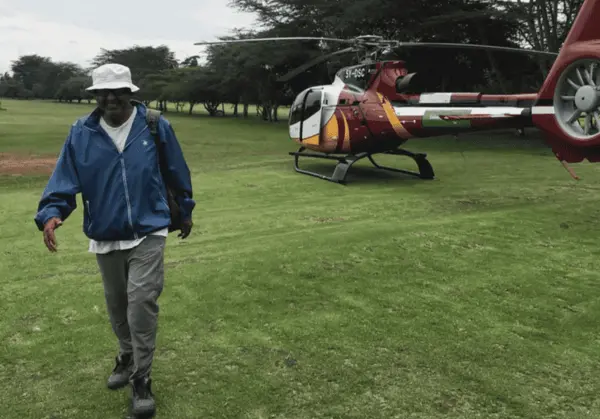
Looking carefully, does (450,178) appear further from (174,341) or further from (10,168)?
(10,168)

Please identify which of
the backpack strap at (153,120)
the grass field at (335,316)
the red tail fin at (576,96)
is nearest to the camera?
the backpack strap at (153,120)

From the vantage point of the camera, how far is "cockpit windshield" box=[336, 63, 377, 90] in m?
10.2

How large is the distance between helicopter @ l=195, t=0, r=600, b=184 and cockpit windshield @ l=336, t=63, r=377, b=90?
2 cm

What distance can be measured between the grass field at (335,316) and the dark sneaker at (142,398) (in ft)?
0.22

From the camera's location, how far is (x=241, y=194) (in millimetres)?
9078

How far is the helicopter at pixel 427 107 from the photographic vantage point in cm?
628

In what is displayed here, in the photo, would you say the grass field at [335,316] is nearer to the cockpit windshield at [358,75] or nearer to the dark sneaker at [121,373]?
the dark sneaker at [121,373]

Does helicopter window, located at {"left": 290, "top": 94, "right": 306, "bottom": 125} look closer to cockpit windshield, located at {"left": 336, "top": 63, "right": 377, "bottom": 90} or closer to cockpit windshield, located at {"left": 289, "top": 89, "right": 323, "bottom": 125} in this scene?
A: cockpit windshield, located at {"left": 289, "top": 89, "right": 323, "bottom": 125}

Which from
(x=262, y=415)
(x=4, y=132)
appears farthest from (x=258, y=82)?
(x=262, y=415)

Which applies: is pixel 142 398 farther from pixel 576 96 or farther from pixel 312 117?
pixel 312 117

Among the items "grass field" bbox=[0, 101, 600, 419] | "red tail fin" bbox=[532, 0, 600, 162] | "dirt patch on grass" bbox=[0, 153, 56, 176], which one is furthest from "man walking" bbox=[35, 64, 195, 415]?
"dirt patch on grass" bbox=[0, 153, 56, 176]

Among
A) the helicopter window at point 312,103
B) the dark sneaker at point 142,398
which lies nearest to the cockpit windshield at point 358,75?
the helicopter window at point 312,103

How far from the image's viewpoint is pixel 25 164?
12.6 m

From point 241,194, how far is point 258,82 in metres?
25.7
